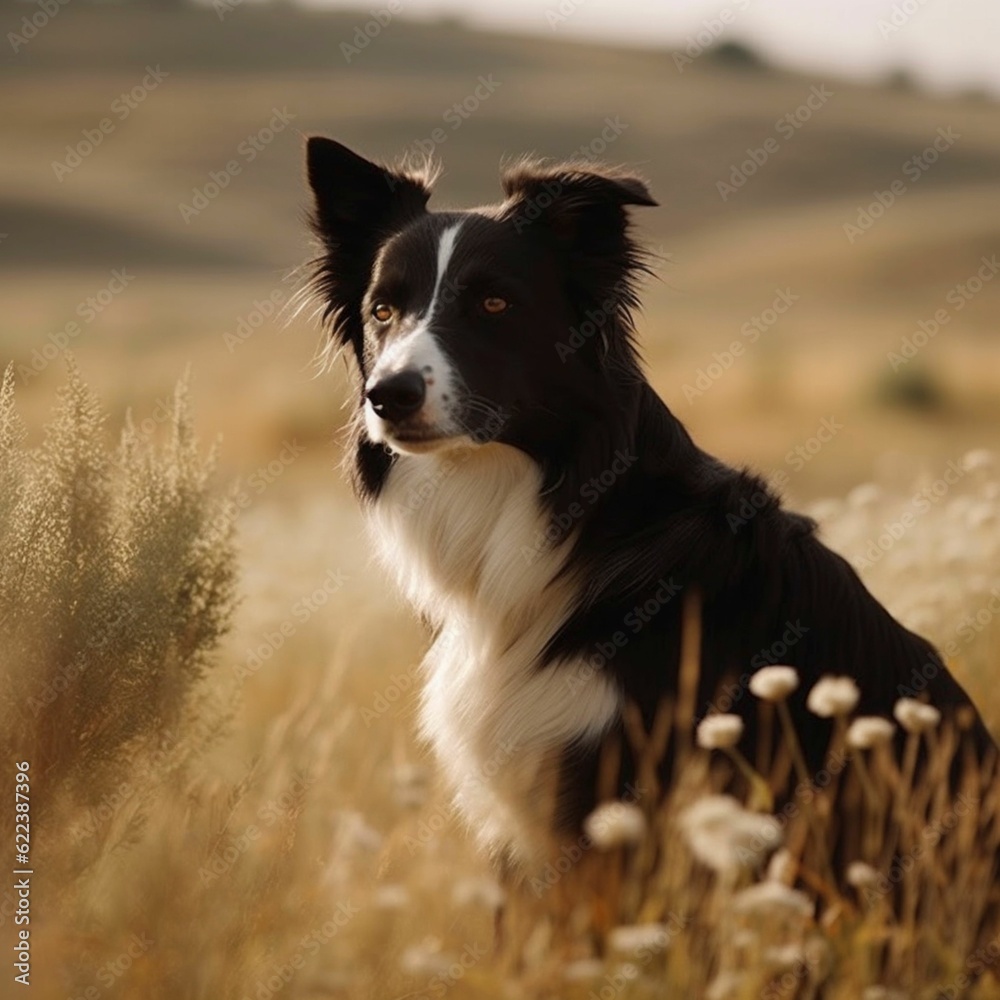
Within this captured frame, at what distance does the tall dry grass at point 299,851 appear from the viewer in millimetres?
2625

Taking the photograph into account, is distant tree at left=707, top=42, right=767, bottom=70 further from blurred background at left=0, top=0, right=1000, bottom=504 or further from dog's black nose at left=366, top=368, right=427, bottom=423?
dog's black nose at left=366, top=368, right=427, bottom=423

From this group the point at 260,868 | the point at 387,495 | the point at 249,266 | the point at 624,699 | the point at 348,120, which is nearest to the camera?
the point at 260,868

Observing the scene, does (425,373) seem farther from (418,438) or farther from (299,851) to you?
(299,851)

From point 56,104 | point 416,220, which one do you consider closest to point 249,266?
point 56,104

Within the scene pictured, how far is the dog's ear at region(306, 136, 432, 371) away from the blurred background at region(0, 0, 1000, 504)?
10.8 m

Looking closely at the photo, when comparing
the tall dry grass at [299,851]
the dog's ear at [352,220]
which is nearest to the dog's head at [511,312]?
the dog's ear at [352,220]

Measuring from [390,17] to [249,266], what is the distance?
94.5 feet

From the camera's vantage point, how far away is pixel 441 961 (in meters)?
2.21

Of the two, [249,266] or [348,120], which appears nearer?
[249,266]

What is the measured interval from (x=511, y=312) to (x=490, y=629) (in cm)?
93

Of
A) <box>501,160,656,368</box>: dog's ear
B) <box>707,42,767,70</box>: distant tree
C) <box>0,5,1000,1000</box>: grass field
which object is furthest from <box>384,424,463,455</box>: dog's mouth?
<box>707,42,767,70</box>: distant tree

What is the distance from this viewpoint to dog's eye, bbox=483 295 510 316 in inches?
154

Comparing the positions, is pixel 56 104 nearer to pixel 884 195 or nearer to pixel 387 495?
pixel 884 195

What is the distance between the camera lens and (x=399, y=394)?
362 centimetres
